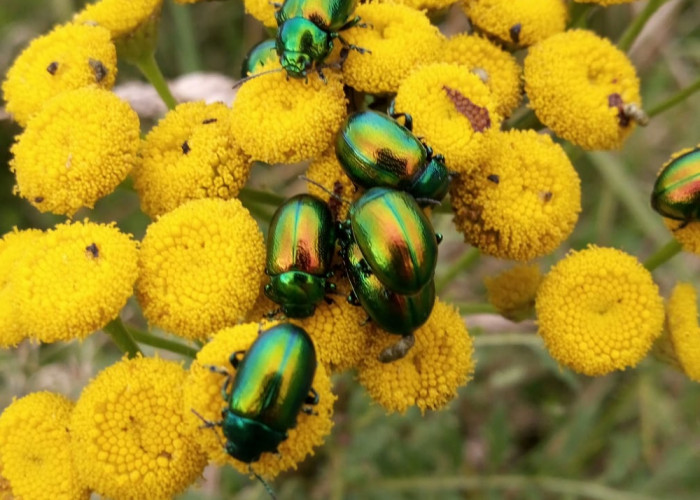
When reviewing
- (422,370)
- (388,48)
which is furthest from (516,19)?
(422,370)

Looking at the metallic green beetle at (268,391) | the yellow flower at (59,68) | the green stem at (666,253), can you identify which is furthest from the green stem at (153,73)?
the green stem at (666,253)

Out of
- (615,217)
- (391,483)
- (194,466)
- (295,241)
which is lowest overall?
(391,483)

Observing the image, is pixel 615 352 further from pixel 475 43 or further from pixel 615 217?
pixel 615 217

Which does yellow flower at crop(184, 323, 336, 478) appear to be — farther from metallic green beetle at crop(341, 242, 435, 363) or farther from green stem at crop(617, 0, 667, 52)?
green stem at crop(617, 0, 667, 52)

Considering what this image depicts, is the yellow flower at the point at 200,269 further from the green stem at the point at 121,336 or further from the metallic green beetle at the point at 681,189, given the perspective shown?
the metallic green beetle at the point at 681,189

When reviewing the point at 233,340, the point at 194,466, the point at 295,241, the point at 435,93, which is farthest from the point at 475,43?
the point at 194,466

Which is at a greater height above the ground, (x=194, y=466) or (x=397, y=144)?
(x=397, y=144)

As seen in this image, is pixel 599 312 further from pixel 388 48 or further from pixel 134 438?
pixel 134 438
